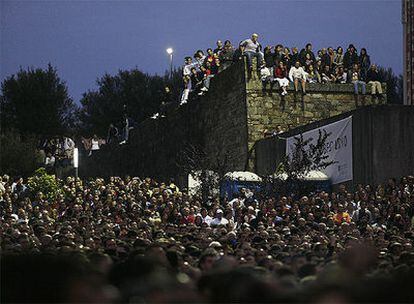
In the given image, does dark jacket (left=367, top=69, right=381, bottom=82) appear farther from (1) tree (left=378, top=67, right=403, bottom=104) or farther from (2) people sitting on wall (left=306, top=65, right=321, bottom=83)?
(1) tree (left=378, top=67, right=403, bottom=104)

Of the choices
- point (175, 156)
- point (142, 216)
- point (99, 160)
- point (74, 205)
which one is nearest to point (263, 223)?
point (142, 216)

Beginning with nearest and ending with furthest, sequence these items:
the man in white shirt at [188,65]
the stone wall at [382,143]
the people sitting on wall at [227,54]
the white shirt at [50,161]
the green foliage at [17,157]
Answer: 1. the stone wall at [382,143]
2. the people sitting on wall at [227,54]
3. the man in white shirt at [188,65]
4. the green foliage at [17,157]
5. the white shirt at [50,161]

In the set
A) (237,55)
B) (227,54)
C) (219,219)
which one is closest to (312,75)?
(237,55)

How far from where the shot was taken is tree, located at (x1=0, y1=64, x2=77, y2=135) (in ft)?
192

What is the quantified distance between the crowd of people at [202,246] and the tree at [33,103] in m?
28.1

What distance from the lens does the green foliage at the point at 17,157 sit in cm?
4543

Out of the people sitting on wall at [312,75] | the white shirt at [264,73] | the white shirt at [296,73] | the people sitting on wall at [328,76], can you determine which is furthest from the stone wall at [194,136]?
the people sitting on wall at [328,76]

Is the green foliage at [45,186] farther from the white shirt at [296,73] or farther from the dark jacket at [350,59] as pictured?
the dark jacket at [350,59]

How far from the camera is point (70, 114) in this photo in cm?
6519

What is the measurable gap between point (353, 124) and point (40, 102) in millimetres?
37120

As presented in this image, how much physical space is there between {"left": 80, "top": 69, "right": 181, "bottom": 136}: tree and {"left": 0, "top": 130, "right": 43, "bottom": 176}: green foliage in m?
18.0

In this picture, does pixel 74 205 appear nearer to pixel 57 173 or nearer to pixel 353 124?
pixel 353 124

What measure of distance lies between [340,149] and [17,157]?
A: 23720 millimetres

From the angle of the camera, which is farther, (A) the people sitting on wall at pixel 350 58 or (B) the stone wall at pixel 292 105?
(A) the people sitting on wall at pixel 350 58
